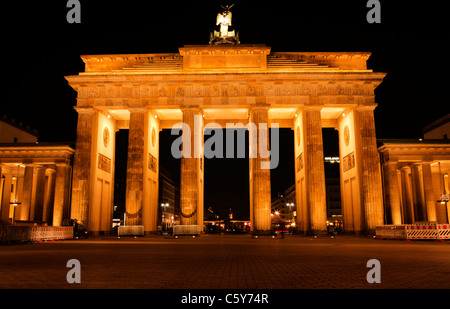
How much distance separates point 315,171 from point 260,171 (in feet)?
18.5

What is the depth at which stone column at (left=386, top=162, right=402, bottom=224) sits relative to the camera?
4245cm

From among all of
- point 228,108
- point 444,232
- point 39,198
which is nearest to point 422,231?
point 444,232

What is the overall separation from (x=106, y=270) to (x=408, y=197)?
49108mm

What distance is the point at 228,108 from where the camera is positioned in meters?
42.9

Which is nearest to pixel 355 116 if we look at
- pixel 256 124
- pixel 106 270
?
pixel 256 124

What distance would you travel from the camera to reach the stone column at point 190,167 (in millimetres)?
40156

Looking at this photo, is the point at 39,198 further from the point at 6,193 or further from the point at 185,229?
the point at 185,229

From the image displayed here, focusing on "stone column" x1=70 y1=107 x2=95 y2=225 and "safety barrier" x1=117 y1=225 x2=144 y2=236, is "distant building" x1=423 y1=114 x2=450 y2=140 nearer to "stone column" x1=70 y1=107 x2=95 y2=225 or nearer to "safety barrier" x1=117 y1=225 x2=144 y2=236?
"safety barrier" x1=117 y1=225 x2=144 y2=236

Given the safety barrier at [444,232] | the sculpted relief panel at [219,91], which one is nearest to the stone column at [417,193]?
the sculpted relief panel at [219,91]

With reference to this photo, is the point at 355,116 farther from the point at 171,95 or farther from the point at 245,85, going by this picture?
the point at 171,95

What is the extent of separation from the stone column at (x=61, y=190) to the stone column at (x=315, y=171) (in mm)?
28532

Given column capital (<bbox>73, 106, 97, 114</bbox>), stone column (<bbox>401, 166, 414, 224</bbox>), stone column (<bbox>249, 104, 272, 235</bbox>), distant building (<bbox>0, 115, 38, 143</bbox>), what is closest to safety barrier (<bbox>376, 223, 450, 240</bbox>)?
stone column (<bbox>249, 104, 272, 235</bbox>)

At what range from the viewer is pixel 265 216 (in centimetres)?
3950

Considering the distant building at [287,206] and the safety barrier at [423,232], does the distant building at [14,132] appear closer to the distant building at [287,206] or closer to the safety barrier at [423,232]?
the distant building at [287,206]
